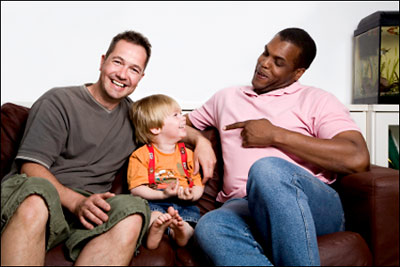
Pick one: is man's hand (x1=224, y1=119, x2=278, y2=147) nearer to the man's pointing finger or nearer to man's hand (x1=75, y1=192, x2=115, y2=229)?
the man's pointing finger

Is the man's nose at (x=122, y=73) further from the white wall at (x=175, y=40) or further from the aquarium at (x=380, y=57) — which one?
the aquarium at (x=380, y=57)

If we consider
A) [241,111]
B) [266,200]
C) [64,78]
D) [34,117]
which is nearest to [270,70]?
[241,111]

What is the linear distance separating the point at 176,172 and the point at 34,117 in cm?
58

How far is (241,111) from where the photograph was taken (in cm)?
180

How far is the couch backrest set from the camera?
1.65 metres

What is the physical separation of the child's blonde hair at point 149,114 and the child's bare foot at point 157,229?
48cm

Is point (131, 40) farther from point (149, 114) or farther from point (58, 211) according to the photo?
point (58, 211)

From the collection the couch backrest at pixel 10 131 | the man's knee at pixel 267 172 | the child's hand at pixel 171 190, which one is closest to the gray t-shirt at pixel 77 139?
the couch backrest at pixel 10 131

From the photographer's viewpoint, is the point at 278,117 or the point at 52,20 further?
the point at 52,20

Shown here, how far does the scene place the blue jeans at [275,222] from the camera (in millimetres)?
1245

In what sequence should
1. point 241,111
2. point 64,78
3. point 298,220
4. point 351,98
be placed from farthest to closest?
1. point 351,98
2. point 64,78
3. point 241,111
4. point 298,220

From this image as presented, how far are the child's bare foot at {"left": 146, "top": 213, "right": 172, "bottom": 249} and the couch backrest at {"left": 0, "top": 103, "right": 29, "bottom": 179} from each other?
0.67m

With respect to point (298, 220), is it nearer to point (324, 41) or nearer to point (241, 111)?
point (241, 111)

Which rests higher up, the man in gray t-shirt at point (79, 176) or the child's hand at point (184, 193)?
the man in gray t-shirt at point (79, 176)
